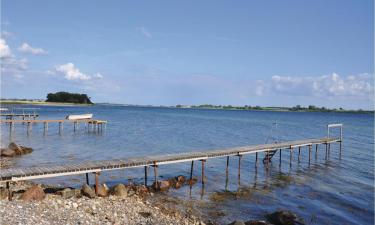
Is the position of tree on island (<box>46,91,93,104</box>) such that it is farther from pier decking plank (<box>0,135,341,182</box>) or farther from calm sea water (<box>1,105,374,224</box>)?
pier decking plank (<box>0,135,341,182</box>)

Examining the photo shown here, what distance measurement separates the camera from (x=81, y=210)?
13102 millimetres

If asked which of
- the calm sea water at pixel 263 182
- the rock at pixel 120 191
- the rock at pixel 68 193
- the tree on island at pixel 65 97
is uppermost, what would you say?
the tree on island at pixel 65 97

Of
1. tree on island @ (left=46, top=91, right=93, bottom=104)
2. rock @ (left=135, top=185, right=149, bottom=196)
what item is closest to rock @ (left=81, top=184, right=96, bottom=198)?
rock @ (left=135, top=185, right=149, bottom=196)

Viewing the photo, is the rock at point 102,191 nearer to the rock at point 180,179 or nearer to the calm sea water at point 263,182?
the calm sea water at point 263,182

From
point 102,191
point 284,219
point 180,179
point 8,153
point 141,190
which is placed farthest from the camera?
point 8,153

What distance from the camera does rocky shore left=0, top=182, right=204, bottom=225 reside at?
11.6 metres

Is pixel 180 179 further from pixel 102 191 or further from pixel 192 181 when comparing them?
pixel 102 191

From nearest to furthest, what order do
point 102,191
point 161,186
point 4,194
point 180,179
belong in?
point 4,194 → point 102,191 → point 161,186 → point 180,179

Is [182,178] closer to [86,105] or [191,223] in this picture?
[191,223]

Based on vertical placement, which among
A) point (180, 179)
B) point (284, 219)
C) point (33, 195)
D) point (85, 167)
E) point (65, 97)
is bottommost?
point (284, 219)

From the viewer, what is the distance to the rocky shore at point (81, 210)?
38.2 feet

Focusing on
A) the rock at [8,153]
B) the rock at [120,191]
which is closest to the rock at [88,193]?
the rock at [120,191]

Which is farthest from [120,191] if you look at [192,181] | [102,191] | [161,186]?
[192,181]

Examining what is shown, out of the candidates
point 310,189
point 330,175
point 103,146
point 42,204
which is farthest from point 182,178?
point 103,146
